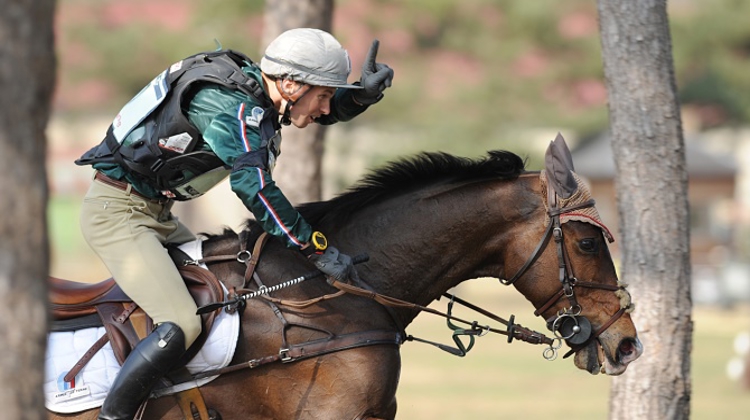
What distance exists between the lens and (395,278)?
212 inches

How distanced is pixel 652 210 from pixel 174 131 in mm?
2954

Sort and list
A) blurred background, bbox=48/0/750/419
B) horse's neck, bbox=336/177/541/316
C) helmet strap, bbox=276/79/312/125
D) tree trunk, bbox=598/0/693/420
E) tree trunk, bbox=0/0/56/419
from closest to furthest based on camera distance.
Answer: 1. tree trunk, bbox=0/0/56/419
2. helmet strap, bbox=276/79/312/125
3. horse's neck, bbox=336/177/541/316
4. tree trunk, bbox=598/0/693/420
5. blurred background, bbox=48/0/750/419

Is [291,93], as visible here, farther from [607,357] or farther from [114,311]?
[607,357]

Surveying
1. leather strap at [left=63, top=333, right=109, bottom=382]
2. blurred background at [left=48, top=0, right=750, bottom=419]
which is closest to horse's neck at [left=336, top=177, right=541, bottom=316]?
leather strap at [left=63, top=333, right=109, bottom=382]

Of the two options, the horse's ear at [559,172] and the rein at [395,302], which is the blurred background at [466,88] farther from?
the horse's ear at [559,172]

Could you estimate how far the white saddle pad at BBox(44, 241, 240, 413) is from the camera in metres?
4.97

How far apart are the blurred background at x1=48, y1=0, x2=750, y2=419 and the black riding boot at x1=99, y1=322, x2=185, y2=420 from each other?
21396 millimetres

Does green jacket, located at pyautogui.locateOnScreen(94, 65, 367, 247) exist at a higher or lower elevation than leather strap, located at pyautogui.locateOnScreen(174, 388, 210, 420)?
higher

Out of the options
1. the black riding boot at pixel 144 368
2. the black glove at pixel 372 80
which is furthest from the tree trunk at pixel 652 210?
the black riding boot at pixel 144 368

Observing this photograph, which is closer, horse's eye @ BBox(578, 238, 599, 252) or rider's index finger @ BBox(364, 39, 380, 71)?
horse's eye @ BBox(578, 238, 599, 252)

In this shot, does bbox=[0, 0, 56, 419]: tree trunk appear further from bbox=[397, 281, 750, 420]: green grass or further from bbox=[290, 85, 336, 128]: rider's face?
bbox=[397, 281, 750, 420]: green grass

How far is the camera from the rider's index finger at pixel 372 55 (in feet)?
17.8

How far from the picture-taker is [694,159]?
36.4 m

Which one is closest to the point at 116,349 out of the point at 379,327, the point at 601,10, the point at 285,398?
the point at 285,398
